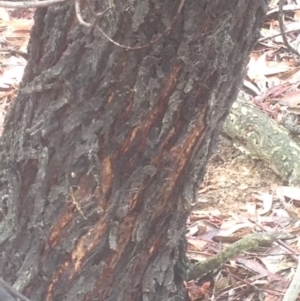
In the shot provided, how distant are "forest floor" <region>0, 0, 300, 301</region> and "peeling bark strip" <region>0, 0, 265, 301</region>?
184mm

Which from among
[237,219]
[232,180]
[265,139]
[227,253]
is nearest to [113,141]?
[227,253]

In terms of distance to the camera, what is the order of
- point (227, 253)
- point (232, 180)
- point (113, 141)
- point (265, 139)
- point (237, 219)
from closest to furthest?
point (113, 141) < point (227, 253) < point (237, 219) < point (232, 180) < point (265, 139)

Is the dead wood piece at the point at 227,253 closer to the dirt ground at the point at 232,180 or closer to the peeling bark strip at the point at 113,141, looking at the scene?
the peeling bark strip at the point at 113,141

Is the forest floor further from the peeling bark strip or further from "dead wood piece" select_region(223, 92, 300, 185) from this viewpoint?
the peeling bark strip

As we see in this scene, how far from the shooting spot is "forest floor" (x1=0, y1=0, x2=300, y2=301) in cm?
195

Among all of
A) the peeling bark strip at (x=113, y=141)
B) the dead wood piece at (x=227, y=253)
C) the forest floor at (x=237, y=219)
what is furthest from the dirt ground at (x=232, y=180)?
the peeling bark strip at (x=113, y=141)

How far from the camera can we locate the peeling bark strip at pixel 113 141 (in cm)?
123

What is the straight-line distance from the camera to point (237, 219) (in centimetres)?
229

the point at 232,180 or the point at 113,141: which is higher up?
the point at 113,141

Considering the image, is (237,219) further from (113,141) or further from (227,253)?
(113,141)

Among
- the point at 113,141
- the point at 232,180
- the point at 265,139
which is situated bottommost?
the point at 232,180

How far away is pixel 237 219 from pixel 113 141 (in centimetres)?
104

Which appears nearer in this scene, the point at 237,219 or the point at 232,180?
the point at 237,219

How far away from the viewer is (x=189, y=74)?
1.26 metres
